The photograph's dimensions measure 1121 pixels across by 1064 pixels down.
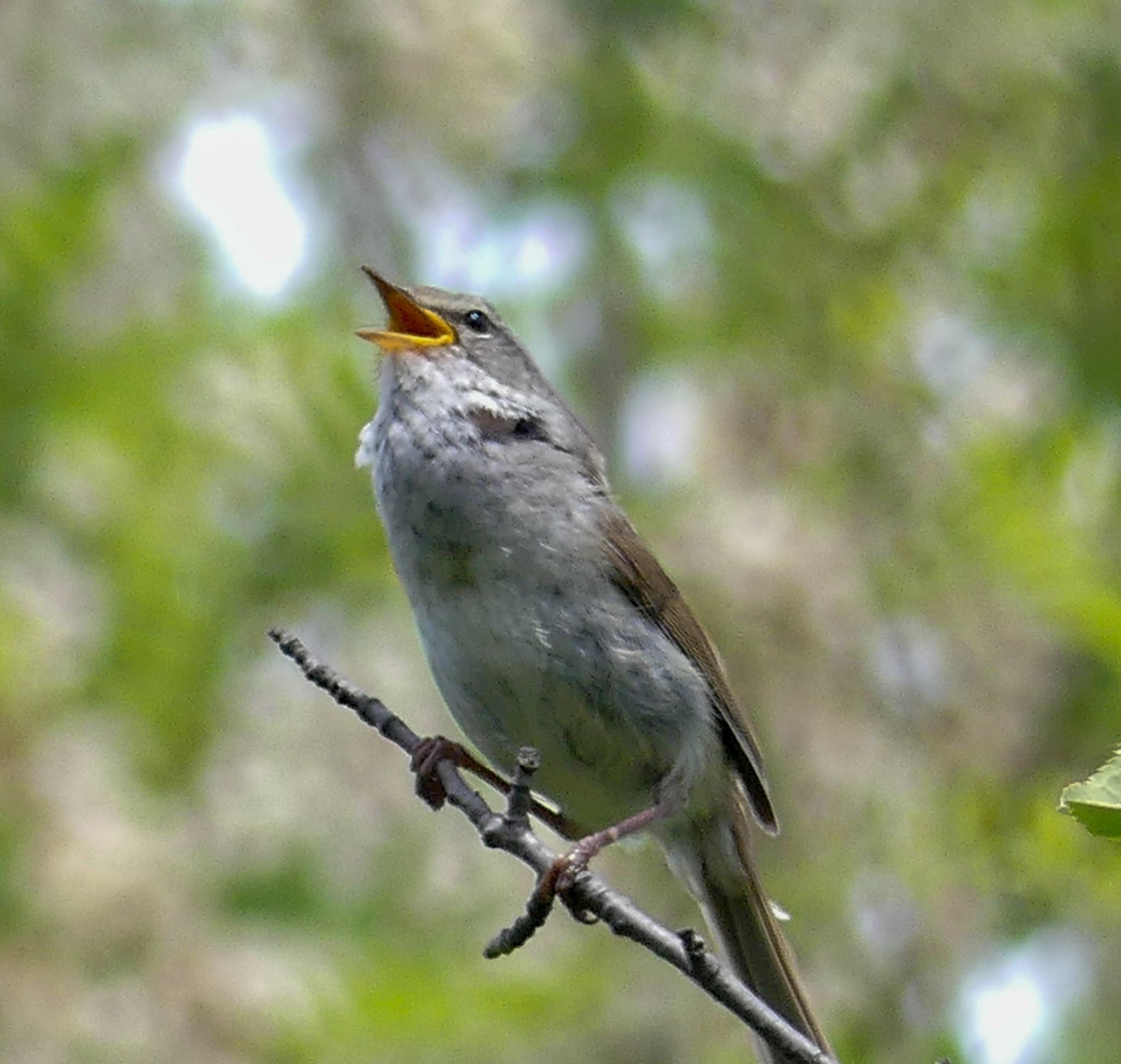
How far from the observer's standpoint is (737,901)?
5.07m

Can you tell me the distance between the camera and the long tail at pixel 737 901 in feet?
16.3

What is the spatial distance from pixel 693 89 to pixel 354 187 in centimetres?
203

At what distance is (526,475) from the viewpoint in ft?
15.5

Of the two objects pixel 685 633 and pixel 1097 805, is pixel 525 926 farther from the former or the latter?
pixel 1097 805

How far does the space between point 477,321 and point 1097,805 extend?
10.8 feet

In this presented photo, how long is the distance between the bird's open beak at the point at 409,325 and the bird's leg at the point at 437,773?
3.46ft

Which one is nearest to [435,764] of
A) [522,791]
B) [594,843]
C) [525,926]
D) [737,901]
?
[594,843]

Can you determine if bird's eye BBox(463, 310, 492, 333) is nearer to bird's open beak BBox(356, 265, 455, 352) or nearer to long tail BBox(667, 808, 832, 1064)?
bird's open beak BBox(356, 265, 455, 352)

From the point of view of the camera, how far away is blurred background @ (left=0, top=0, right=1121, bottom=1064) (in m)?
5.71

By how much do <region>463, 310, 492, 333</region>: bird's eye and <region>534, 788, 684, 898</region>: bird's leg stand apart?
55.0 inches

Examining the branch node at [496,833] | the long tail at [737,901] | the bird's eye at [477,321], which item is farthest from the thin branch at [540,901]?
the bird's eye at [477,321]

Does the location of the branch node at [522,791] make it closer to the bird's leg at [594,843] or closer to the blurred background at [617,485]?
the bird's leg at [594,843]

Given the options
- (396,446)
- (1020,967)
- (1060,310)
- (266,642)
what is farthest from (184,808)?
(1060,310)

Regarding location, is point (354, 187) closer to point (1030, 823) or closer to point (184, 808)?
point (184, 808)
